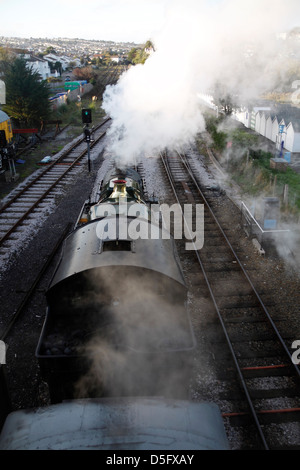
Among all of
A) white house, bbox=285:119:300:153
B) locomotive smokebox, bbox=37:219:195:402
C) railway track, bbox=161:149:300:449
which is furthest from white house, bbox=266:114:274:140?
locomotive smokebox, bbox=37:219:195:402

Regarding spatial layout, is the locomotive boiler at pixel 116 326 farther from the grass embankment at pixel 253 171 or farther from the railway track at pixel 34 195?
the grass embankment at pixel 253 171

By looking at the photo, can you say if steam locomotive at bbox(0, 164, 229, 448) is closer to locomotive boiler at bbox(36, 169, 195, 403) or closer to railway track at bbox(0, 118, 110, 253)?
locomotive boiler at bbox(36, 169, 195, 403)

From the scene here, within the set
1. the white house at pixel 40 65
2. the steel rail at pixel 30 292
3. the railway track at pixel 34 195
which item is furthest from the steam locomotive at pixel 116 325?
the white house at pixel 40 65

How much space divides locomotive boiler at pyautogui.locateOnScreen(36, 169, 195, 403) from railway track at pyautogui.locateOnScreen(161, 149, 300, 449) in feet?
4.66

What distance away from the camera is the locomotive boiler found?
17.1 ft

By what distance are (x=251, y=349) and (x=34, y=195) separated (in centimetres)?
1182

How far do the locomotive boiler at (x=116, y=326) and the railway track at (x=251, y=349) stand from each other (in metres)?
1.42

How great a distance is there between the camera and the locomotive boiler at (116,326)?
17.1 feet

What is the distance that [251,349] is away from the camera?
23.9 ft

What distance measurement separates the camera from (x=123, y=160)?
13156 millimetres

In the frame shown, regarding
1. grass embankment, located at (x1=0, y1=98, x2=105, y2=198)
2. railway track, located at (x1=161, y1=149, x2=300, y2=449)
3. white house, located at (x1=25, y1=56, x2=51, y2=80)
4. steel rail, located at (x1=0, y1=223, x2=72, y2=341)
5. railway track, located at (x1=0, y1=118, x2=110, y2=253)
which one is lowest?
railway track, located at (x1=161, y1=149, x2=300, y2=449)

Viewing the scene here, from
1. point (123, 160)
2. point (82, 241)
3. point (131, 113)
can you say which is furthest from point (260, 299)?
point (131, 113)

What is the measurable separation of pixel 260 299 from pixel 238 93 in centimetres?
1813
